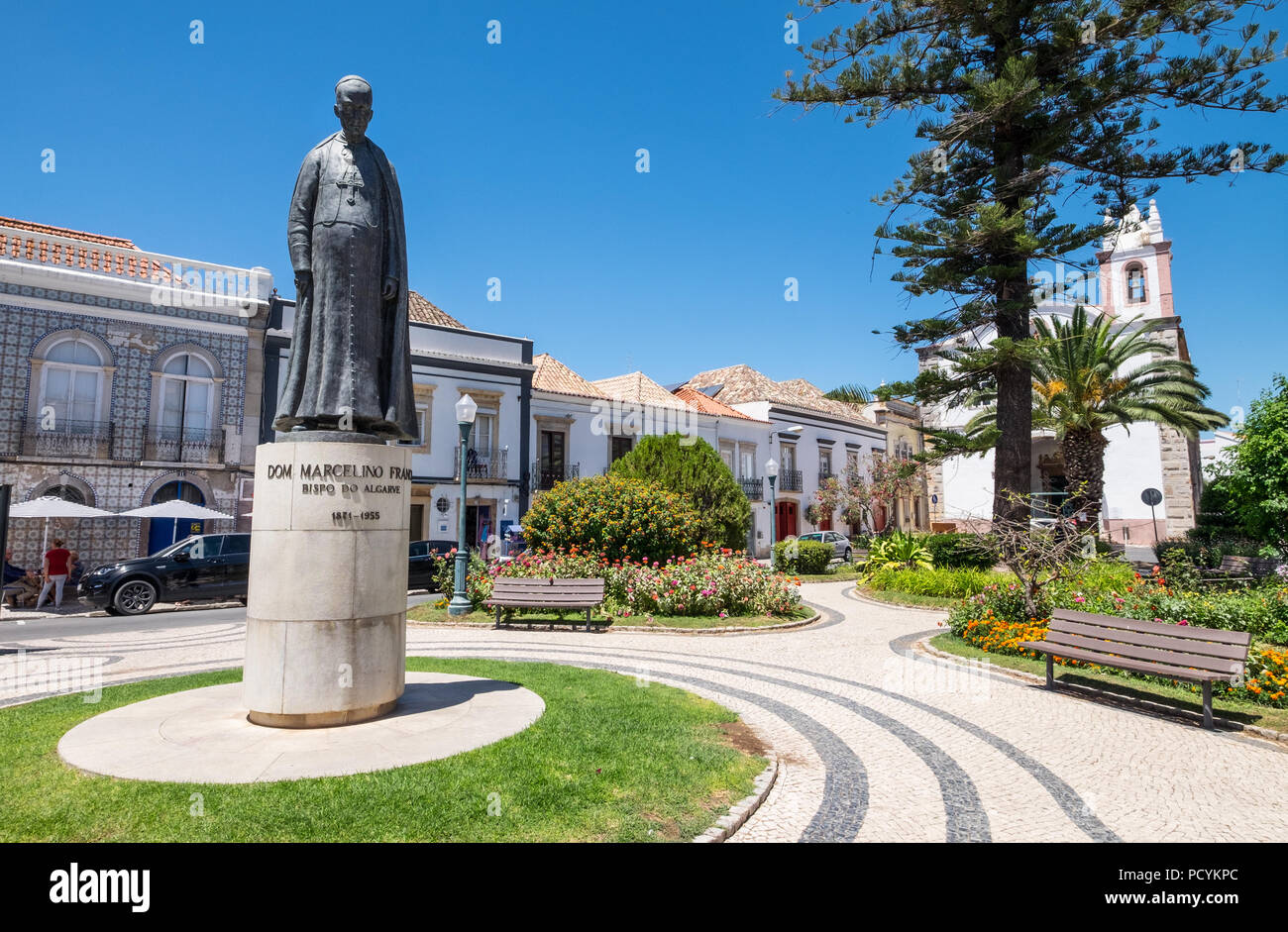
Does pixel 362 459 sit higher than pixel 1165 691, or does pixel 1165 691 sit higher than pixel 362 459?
pixel 362 459

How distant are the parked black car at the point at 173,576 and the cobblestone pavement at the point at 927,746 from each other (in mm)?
4673

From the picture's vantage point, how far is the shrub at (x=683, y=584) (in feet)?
42.7

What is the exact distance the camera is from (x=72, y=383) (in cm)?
1816

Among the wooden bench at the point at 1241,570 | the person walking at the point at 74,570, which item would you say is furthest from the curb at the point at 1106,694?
the person walking at the point at 74,570

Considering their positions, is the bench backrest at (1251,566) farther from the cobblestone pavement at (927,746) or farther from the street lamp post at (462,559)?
the street lamp post at (462,559)

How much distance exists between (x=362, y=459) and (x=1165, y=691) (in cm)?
839

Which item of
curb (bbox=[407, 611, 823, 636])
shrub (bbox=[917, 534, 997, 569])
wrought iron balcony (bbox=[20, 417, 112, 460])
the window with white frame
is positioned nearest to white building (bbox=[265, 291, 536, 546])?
the window with white frame

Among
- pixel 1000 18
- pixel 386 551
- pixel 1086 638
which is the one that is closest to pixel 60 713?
pixel 386 551

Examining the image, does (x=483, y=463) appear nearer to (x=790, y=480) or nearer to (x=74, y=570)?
(x=74, y=570)

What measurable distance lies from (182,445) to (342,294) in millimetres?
17465

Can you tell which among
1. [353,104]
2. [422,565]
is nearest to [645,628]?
[353,104]

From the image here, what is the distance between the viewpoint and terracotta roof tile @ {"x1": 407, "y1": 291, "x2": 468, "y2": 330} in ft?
83.8

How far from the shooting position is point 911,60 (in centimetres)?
1295
